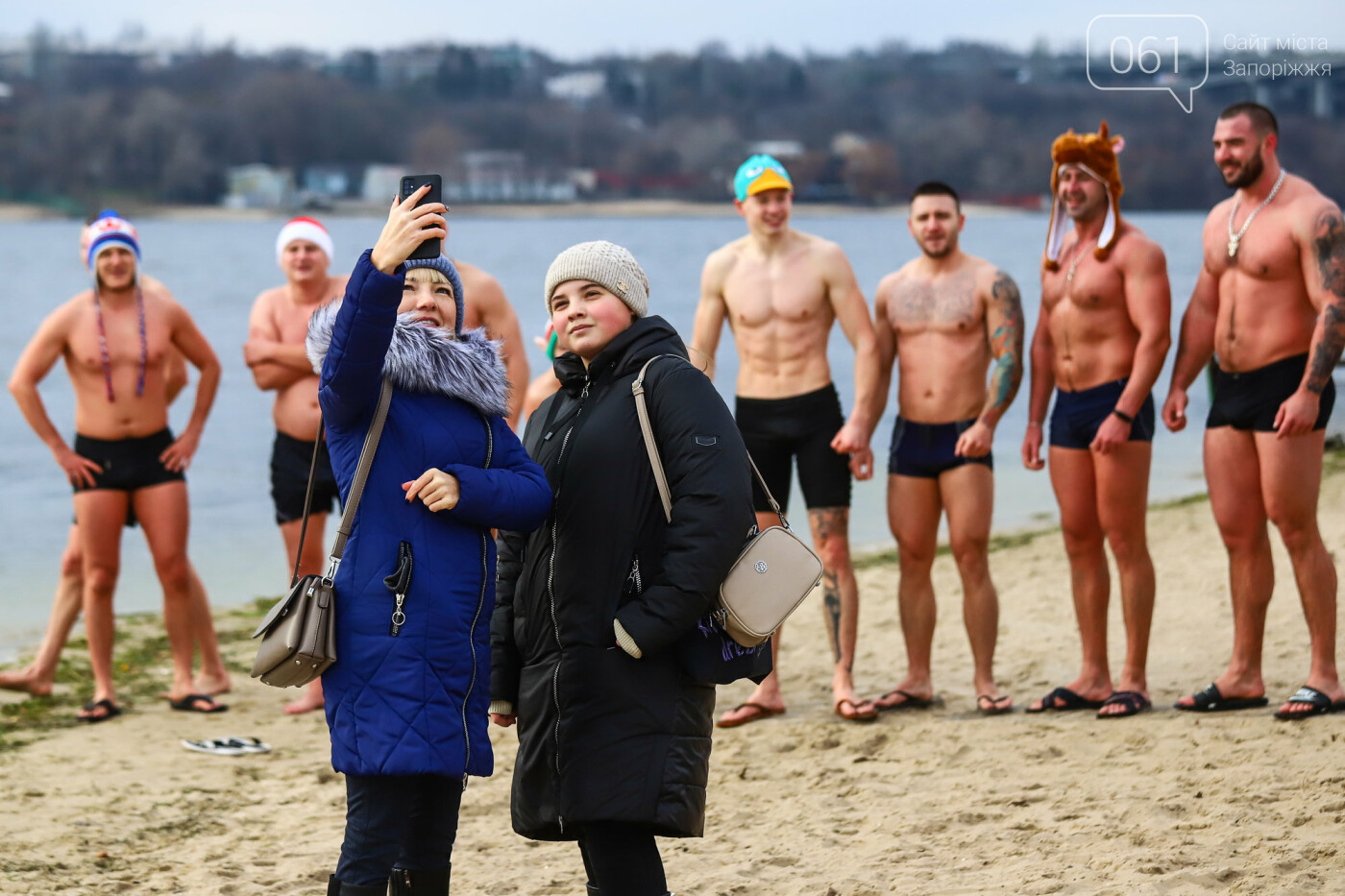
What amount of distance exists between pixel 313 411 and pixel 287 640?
3.57m

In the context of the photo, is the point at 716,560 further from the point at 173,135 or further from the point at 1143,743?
the point at 173,135

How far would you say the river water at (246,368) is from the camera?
42.2 feet

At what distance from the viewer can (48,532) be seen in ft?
47.2

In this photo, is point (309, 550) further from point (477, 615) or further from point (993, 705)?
point (477, 615)

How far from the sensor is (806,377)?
19.9ft

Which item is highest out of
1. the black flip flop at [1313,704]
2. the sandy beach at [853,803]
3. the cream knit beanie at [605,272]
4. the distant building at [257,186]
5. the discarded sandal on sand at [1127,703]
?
the distant building at [257,186]

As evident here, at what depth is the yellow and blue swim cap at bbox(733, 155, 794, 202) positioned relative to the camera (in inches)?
239

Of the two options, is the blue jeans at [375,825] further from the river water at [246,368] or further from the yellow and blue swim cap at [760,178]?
the river water at [246,368]

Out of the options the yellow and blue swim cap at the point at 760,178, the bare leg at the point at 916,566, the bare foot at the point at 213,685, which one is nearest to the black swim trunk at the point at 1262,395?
the bare leg at the point at 916,566

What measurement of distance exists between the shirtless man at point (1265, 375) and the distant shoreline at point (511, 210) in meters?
46.8

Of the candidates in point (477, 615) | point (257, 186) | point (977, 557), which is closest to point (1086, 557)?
point (977, 557)

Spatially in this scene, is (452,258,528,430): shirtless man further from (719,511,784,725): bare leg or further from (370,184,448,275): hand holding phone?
(370,184,448,275): hand holding phone

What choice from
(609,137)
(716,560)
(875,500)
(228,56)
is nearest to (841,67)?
(609,137)

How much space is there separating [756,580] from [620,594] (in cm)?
31
